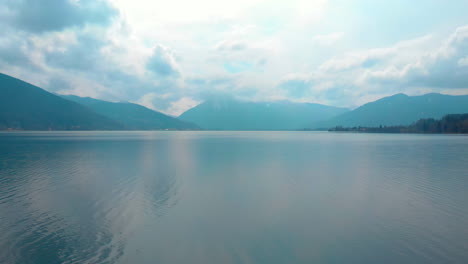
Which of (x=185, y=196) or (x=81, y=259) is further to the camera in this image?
(x=185, y=196)

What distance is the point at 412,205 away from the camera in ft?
57.5

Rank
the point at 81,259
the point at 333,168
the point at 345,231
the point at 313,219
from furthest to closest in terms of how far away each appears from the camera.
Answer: the point at 333,168
the point at 313,219
the point at 345,231
the point at 81,259

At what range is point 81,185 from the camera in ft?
74.8

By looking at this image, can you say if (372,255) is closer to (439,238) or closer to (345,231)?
(345,231)

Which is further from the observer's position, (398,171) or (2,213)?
(398,171)

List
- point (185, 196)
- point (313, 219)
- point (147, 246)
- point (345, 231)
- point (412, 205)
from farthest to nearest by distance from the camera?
point (185, 196) → point (412, 205) → point (313, 219) → point (345, 231) → point (147, 246)

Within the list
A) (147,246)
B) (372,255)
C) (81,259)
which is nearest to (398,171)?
(372,255)

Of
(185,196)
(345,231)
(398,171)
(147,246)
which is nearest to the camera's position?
(147,246)

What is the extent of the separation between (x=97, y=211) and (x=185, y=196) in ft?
19.3

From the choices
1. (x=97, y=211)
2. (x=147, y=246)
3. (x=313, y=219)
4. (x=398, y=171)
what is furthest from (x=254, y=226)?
(x=398, y=171)

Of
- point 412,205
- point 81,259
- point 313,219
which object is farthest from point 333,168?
→ point 81,259

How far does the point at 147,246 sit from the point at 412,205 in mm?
16202

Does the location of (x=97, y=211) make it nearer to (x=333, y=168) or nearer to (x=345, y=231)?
(x=345, y=231)

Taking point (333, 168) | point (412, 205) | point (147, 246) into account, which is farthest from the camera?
point (333, 168)
